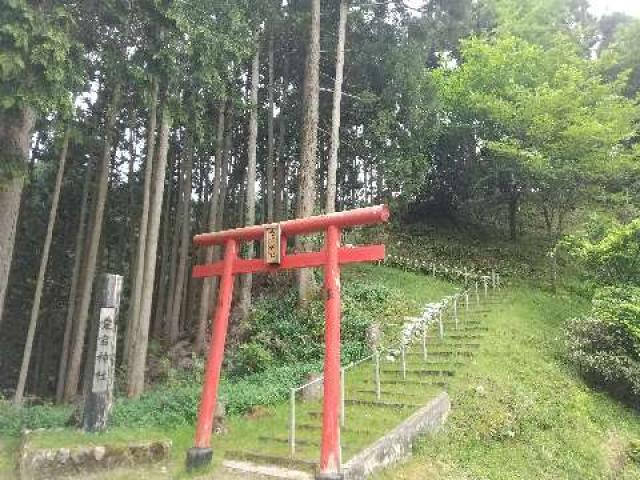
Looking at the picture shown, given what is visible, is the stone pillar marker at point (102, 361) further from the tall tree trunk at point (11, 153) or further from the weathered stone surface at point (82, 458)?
the tall tree trunk at point (11, 153)

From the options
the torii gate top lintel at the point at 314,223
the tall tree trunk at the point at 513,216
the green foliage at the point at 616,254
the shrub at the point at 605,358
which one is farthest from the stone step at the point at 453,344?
the tall tree trunk at the point at 513,216

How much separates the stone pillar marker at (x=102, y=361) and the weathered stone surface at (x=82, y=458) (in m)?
0.88

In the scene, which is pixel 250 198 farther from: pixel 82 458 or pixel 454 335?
pixel 82 458

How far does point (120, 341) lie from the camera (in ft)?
77.4

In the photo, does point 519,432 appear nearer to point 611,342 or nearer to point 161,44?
point 611,342

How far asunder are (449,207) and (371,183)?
3.51 metres

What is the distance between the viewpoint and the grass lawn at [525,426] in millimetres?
7562

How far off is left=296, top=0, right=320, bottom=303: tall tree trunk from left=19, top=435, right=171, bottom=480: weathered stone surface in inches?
295

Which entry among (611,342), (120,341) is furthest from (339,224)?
(120,341)

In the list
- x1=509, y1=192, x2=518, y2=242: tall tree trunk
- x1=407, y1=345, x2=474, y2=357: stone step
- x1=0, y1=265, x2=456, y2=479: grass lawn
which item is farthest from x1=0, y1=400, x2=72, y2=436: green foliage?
x1=509, y1=192, x2=518, y2=242: tall tree trunk

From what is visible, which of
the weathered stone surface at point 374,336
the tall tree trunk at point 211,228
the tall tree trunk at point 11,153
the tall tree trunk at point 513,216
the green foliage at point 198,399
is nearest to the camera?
the tall tree trunk at point 11,153

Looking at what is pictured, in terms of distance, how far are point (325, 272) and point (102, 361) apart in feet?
12.5

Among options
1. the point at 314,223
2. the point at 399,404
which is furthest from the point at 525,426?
the point at 314,223

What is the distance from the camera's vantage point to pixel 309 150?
47.8ft
